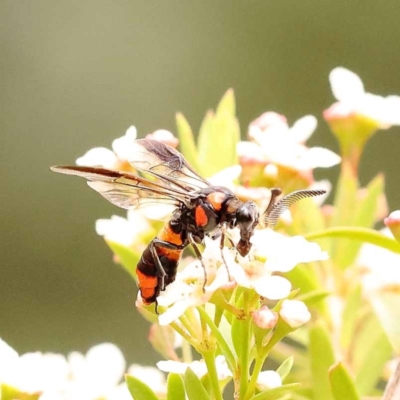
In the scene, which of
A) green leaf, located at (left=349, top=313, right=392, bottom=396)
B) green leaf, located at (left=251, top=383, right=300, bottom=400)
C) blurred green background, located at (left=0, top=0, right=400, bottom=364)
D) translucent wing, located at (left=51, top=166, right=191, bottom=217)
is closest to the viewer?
green leaf, located at (left=251, top=383, right=300, bottom=400)

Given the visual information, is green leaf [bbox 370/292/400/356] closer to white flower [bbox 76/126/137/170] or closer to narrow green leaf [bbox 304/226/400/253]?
narrow green leaf [bbox 304/226/400/253]

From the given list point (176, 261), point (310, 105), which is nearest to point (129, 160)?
point (176, 261)

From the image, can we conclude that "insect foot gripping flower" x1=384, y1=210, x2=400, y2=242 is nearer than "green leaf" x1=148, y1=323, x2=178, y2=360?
Yes

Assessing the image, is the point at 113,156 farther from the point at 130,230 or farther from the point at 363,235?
the point at 363,235

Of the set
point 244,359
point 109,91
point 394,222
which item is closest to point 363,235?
point 394,222

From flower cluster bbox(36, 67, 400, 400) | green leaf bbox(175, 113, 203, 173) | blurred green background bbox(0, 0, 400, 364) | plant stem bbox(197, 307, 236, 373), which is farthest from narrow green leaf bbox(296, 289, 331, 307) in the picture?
blurred green background bbox(0, 0, 400, 364)

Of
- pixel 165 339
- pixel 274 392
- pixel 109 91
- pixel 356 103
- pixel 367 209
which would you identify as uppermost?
pixel 109 91
